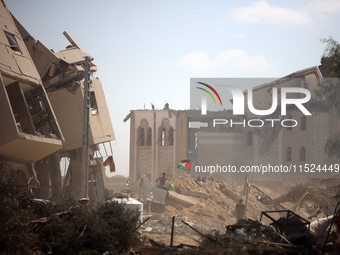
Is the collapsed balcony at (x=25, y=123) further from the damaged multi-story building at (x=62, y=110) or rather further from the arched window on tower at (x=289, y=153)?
the arched window on tower at (x=289, y=153)

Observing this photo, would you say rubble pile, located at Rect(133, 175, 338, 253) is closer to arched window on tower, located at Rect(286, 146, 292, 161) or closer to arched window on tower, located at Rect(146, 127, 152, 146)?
arched window on tower, located at Rect(286, 146, 292, 161)

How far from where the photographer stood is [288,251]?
9.38 meters

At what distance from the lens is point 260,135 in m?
46.4

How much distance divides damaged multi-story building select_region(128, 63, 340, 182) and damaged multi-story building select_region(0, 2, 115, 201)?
19.8m

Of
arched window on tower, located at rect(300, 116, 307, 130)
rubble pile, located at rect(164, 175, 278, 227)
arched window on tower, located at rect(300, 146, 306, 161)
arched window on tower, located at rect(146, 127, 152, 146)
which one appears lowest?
rubble pile, located at rect(164, 175, 278, 227)

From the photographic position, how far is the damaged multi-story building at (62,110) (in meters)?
20.4

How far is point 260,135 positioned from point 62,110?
986 inches

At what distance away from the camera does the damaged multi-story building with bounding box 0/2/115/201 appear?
67.0ft

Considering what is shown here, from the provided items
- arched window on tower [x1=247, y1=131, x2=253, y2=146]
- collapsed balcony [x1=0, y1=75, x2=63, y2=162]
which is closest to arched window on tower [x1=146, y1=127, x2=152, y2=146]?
arched window on tower [x1=247, y1=131, x2=253, y2=146]

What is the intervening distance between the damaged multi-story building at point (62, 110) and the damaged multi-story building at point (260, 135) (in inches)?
778

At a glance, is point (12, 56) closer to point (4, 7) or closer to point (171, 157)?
point (4, 7)

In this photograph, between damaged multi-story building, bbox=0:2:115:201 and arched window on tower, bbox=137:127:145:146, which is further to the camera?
arched window on tower, bbox=137:127:145:146

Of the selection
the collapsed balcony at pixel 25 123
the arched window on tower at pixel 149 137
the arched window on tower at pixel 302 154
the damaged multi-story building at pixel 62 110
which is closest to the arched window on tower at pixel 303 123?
the arched window on tower at pixel 302 154

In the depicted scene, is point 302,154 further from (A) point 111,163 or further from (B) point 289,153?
(A) point 111,163
